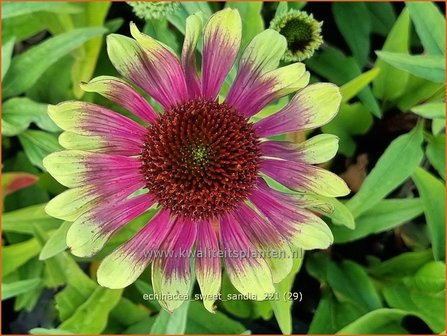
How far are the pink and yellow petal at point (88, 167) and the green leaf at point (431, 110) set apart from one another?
0.36m

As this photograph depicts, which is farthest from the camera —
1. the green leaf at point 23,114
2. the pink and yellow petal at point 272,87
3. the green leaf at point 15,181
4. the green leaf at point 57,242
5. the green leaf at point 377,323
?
the green leaf at point 15,181

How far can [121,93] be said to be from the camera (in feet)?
2.36

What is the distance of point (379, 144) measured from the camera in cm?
115

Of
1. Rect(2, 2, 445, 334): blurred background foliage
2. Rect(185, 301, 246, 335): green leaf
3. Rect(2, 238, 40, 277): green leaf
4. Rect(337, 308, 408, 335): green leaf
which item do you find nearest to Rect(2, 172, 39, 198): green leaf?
Rect(2, 2, 445, 334): blurred background foliage

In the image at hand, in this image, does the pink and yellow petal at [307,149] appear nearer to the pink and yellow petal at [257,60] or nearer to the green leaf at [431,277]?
the pink and yellow petal at [257,60]

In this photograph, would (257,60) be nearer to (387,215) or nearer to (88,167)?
(88,167)

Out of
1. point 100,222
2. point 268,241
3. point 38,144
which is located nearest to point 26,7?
point 38,144

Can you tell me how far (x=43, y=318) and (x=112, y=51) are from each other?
730 mm

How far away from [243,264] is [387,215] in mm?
371

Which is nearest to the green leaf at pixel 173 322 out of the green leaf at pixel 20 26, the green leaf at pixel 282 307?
the green leaf at pixel 282 307

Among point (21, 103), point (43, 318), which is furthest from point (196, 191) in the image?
point (43, 318)

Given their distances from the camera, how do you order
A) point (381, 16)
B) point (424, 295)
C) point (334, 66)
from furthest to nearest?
point (381, 16), point (334, 66), point (424, 295)

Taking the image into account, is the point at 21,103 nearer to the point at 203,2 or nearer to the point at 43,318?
the point at 203,2

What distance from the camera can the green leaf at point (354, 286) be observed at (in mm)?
1015
